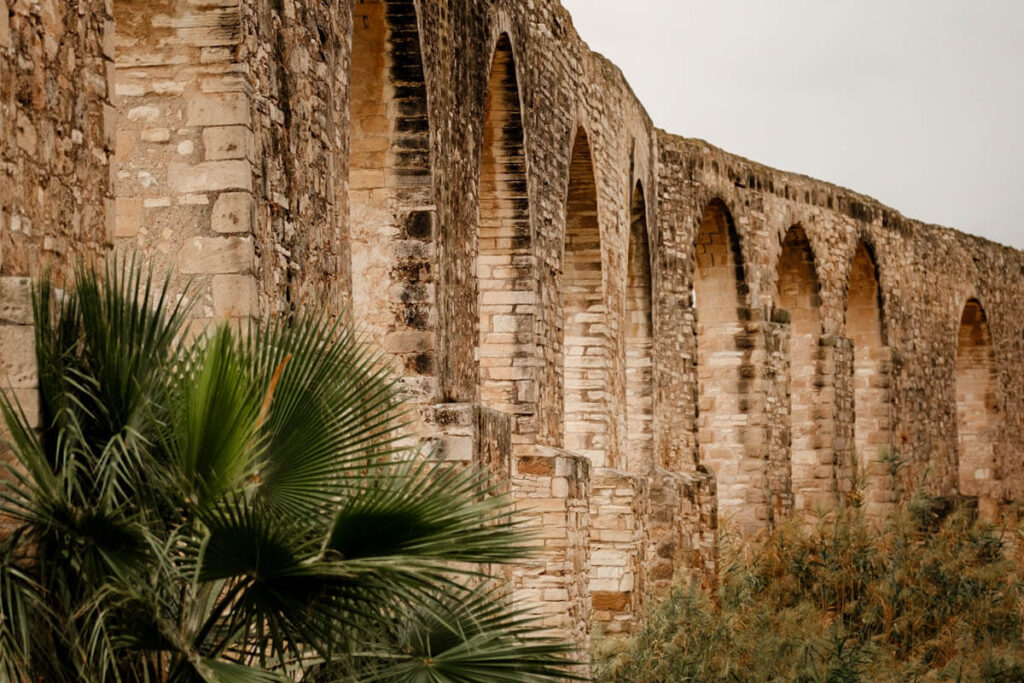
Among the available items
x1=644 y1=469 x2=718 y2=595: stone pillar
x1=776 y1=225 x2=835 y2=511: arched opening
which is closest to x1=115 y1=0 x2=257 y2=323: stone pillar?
x1=644 y1=469 x2=718 y2=595: stone pillar

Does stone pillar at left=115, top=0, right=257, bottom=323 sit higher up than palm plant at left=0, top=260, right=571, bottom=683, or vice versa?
stone pillar at left=115, top=0, right=257, bottom=323

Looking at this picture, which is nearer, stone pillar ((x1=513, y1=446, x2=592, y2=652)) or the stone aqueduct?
the stone aqueduct

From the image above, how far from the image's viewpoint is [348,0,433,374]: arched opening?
356 inches

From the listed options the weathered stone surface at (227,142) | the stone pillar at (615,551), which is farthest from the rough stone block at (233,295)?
the stone pillar at (615,551)

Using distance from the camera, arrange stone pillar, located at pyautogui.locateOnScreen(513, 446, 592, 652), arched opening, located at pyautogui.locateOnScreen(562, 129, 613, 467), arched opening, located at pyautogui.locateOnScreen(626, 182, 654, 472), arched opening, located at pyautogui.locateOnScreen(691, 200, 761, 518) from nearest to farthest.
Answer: stone pillar, located at pyautogui.locateOnScreen(513, 446, 592, 652) < arched opening, located at pyautogui.locateOnScreen(562, 129, 613, 467) < arched opening, located at pyautogui.locateOnScreen(626, 182, 654, 472) < arched opening, located at pyautogui.locateOnScreen(691, 200, 761, 518)

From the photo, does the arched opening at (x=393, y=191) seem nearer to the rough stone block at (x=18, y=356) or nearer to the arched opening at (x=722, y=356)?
the rough stone block at (x=18, y=356)

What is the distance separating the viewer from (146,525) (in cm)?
393

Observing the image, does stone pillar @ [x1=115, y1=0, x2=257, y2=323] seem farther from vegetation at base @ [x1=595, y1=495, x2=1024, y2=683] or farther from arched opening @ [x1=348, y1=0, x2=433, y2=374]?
vegetation at base @ [x1=595, y1=495, x2=1024, y2=683]

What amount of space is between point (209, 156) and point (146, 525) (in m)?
2.62

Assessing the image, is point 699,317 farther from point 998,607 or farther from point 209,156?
point 209,156

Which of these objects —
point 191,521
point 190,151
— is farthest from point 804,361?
point 191,521

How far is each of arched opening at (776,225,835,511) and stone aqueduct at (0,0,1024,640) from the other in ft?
0.14

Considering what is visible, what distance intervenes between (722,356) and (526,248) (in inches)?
292

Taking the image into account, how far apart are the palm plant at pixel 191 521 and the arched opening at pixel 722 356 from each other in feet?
47.5
